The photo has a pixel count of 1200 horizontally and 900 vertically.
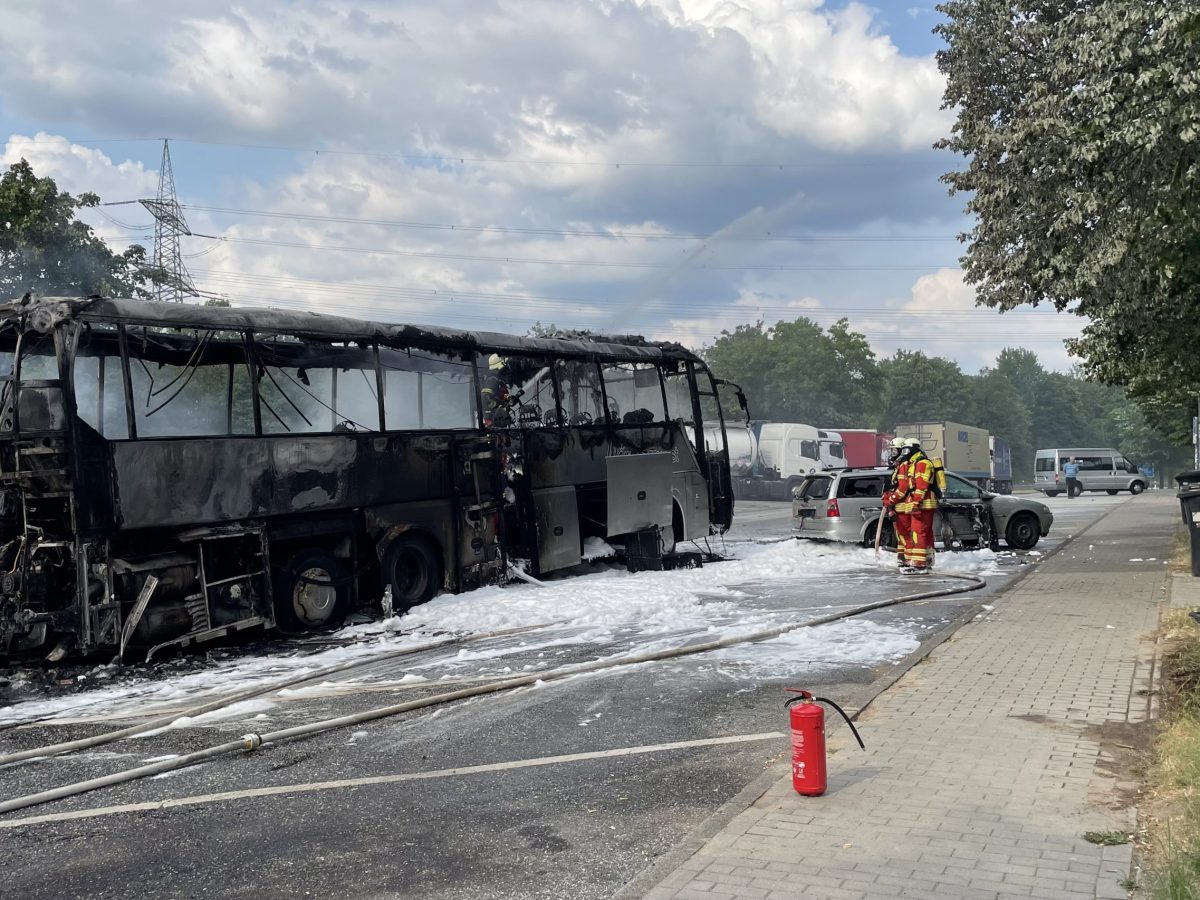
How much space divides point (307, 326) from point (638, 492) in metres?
5.96

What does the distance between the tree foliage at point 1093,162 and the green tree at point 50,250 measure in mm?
17276

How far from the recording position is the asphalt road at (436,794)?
4.69m

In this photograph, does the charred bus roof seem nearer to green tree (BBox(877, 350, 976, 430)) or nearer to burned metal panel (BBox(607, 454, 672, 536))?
burned metal panel (BBox(607, 454, 672, 536))

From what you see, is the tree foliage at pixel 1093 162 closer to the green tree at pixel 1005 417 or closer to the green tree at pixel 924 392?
the green tree at pixel 924 392

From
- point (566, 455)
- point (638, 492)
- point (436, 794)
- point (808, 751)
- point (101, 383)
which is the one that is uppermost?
point (101, 383)

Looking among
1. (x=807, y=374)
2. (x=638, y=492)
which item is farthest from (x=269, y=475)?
(x=807, y=374)

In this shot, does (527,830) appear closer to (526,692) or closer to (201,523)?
(526,692)

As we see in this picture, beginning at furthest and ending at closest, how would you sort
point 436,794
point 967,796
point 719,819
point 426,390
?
point 426,390 → point 436,794 → point 967,796 → point 719,819

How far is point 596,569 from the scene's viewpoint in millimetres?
16906

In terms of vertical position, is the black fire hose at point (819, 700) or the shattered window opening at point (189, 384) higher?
the shattered window opening at point (189, 384)

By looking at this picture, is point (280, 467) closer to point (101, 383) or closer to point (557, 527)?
point (101, 383)

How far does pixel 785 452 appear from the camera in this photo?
4497 cm

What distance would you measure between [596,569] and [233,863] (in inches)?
479

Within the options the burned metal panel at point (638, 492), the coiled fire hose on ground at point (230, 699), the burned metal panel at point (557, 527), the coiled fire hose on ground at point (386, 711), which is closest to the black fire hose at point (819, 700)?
the coiled fire hose on ground at point (386, 711)
